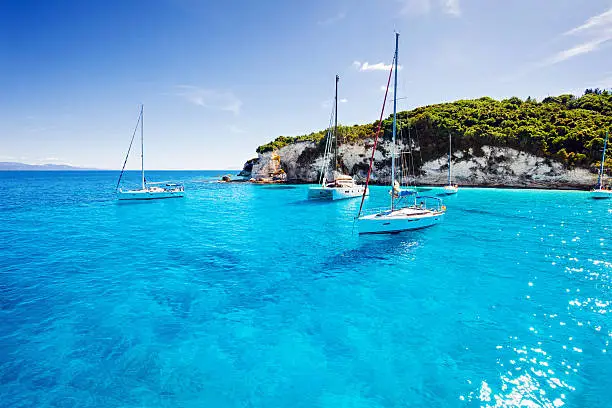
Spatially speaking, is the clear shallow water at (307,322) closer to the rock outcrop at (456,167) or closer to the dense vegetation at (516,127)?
the rock outcrop at (456,167)

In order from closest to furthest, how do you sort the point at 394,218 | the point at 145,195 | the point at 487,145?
the point at 394,218, the point at 145,195, the point at 487,145

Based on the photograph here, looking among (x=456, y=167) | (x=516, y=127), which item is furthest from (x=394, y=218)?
(x=516, y=127)

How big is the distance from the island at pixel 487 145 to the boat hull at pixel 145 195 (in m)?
42.4

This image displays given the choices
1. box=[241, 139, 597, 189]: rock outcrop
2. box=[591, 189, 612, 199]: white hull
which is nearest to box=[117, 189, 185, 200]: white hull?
box=[241, 139, 597, 189]: rock outcrop

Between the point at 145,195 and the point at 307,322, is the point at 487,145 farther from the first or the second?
the point at 145,195

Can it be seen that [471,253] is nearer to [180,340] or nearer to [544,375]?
[544,375]

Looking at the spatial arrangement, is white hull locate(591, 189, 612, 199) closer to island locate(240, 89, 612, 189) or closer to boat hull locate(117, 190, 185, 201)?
island locate(240, 89, 612, 189)

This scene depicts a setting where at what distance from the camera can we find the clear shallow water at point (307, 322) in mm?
7367

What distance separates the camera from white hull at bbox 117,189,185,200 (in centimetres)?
4770

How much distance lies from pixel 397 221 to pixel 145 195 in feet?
148

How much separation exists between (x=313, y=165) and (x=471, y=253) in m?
69.7

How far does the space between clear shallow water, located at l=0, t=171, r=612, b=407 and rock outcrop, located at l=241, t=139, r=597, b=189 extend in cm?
Answer: 4972

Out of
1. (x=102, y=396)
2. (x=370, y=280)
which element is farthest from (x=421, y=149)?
(x=102, y=396)

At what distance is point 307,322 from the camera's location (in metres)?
10.7
